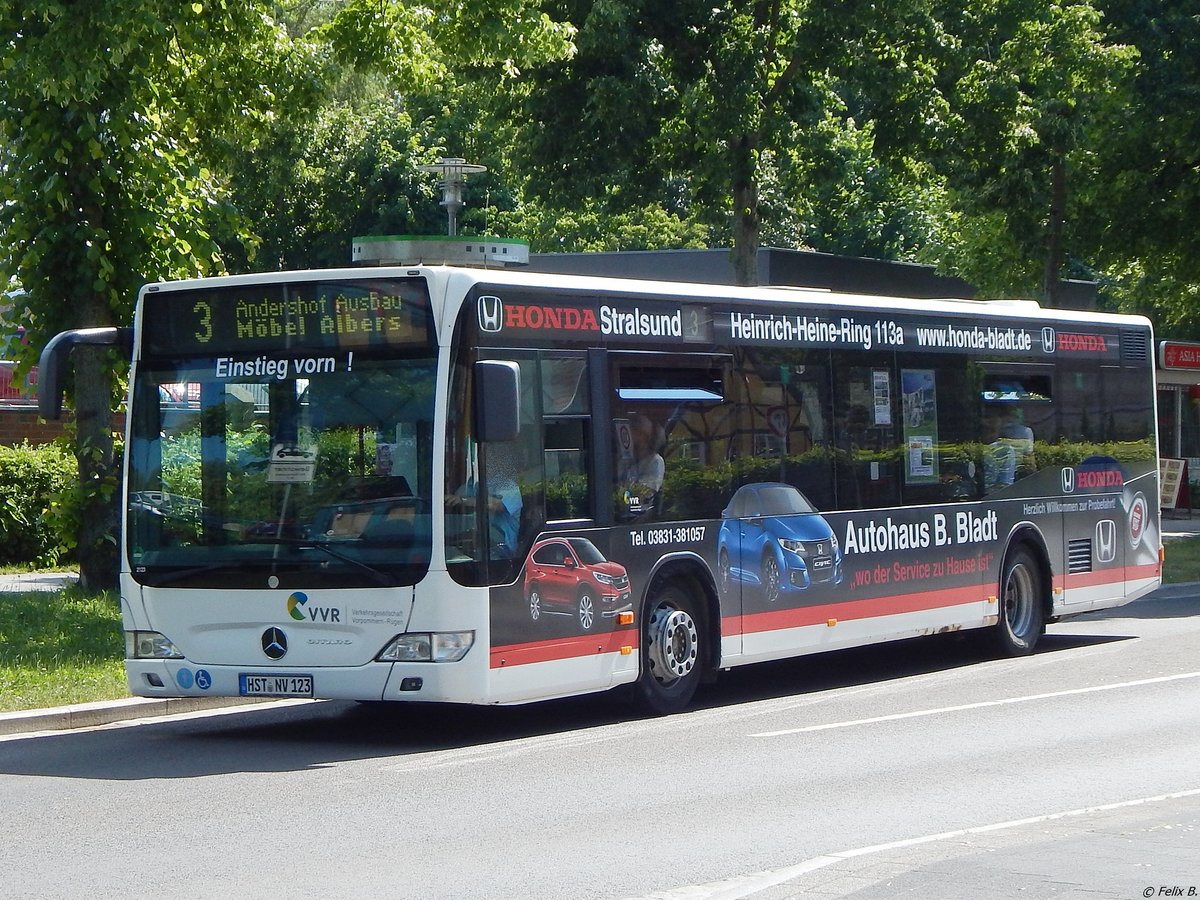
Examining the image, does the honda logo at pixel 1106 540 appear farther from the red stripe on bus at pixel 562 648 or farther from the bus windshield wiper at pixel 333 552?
the bus windshield wiper at pixel 333 552

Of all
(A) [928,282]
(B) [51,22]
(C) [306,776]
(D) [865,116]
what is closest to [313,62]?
(B) [51,22]

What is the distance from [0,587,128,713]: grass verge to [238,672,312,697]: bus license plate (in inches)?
86.4

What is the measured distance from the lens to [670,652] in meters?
11.9

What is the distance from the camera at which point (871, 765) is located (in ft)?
32.0

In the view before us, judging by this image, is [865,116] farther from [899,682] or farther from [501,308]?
[501,308]

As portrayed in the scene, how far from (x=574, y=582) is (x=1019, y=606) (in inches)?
240

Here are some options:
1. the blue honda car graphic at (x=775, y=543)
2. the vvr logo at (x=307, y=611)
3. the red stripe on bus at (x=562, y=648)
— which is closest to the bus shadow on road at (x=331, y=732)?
the red stripe on bus at (x=562, y=648)

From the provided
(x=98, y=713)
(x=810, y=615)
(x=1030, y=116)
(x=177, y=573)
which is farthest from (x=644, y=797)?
(x=1030, y=116)

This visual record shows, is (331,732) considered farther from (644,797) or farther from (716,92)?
(716,92)

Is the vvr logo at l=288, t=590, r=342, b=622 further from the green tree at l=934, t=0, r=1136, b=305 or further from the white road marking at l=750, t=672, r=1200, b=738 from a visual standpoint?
the green tree at l=934, t=0, r=1136, b=305

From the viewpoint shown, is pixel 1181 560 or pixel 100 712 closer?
pixel 100 712

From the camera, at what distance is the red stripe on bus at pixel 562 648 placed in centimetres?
1048

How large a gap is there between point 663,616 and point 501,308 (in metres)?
Answer: 2.48

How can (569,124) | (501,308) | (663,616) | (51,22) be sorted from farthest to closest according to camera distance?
1. (569,124)
2. (51,22)
3. (663,616)
4. (501,308)
